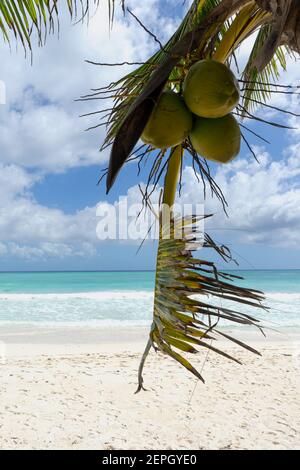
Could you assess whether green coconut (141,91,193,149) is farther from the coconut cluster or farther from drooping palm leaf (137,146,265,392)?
drooping palm leaf (137,146,265,392)

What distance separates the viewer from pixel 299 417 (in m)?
5.31

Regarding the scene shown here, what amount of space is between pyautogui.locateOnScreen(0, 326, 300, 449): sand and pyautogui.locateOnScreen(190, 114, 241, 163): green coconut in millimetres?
4027

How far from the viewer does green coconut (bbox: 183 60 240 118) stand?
82 centimetres

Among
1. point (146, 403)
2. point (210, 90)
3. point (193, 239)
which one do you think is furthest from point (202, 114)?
point (146, 403)

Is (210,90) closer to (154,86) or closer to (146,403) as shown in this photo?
(154,86)

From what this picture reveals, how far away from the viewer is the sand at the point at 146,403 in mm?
4492

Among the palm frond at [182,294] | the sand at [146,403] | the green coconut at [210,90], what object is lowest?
the sand at [146,403]

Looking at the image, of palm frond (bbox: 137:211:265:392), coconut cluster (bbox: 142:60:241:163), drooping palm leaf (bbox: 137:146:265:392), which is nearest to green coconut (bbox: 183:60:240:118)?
coconut cluster (bbox: 142:60:241:163)

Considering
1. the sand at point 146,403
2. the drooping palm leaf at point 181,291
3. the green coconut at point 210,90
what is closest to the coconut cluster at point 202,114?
the green coconut at point 210,90

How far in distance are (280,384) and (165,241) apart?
612 centimetres

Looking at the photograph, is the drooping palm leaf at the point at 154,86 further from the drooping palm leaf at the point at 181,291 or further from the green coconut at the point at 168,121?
the drooping palm leaf at the point at 181,291

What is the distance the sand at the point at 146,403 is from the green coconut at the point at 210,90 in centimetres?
410

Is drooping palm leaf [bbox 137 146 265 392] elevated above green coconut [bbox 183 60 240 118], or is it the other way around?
green coconut [bbox 183 60 240 118]
